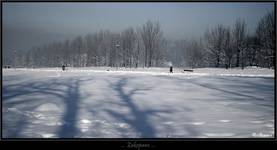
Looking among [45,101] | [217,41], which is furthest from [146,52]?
[45,101]

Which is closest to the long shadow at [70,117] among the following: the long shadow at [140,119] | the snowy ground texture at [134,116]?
the snowy ground texture at [134,116]

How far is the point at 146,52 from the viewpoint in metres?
20.9

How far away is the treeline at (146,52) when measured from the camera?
8859mm

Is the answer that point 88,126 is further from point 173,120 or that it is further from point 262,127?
point 262,127

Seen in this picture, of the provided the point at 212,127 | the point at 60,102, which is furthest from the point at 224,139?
the point at 60,102

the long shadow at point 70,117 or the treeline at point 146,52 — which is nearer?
the long shadow at point 70,117

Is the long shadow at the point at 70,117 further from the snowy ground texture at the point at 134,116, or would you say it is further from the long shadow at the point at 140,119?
the long shadow at the point at 140,119

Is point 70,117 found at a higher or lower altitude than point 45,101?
lower

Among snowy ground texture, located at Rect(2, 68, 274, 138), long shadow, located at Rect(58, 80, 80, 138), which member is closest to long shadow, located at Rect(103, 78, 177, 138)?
snowy ground texture, located at Rect(2, 68, 274, 138)

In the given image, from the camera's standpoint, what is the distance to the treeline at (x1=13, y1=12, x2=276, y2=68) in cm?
886

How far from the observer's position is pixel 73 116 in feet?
12.5

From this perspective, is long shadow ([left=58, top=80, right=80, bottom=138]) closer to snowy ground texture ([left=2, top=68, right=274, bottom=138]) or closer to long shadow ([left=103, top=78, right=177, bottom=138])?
snowy ground texture ([left=2, top=68, right=274, bottom=138])

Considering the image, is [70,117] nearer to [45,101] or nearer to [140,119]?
[45,101]

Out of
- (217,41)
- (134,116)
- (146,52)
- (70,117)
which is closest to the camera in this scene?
(70,117)
